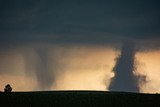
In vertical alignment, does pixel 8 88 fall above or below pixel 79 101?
above

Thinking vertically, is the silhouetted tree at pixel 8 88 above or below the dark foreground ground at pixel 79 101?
above

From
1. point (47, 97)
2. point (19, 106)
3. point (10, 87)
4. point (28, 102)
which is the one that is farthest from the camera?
point (10, 87)

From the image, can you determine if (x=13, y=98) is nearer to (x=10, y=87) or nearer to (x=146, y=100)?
(x=146, y=100)

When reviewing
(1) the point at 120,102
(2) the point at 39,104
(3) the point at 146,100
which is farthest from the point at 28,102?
(3) the point at 146,100

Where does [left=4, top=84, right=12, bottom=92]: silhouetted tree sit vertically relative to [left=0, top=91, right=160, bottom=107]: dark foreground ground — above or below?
above

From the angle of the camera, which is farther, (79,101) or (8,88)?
(8,88)

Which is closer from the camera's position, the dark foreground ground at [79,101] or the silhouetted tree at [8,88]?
the dark foreground ground at [79,101]

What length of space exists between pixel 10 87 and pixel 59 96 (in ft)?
163

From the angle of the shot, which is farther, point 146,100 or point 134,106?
point 146,100

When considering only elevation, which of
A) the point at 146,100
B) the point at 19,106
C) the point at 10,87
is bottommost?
the point at 19,106

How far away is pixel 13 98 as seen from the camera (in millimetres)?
77625

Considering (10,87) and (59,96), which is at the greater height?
(10,87)

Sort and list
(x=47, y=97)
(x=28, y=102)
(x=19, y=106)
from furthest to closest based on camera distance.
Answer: (x=47, y=97) < (x=28, y=102) < (x=19, y=106)

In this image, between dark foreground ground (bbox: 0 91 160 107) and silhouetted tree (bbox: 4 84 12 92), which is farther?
silhouetted tree (bbox: 4 84 12 92)
